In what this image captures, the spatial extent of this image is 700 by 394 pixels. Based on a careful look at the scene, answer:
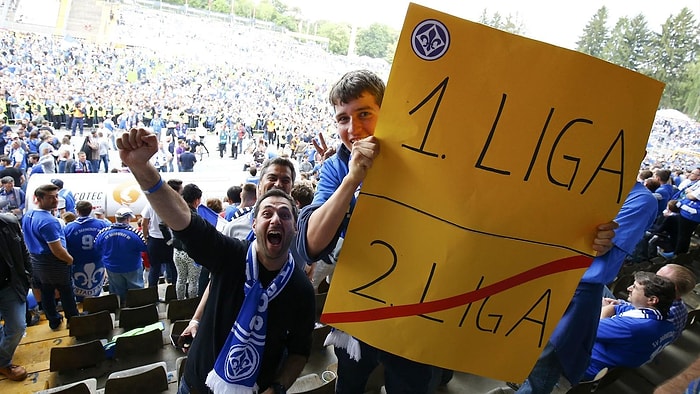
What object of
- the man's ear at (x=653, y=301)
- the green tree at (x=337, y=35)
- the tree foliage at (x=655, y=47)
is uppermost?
the tree foliage at (x=655, y=47)

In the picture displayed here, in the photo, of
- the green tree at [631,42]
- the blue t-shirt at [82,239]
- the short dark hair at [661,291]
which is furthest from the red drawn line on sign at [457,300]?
the green tree at [631,42]

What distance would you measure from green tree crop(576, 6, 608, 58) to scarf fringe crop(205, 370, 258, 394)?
1107 inches

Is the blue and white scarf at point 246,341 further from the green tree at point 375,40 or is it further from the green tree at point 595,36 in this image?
the green tree at point 375,40

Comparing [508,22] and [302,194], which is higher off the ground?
[508,22]

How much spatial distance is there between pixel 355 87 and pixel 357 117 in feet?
0.28

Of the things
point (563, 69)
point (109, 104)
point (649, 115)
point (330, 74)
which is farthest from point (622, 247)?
point (330, 74)

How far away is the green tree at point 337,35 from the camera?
41094 millimetres

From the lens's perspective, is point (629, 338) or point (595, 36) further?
point (595, 36)

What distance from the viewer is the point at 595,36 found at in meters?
24.0

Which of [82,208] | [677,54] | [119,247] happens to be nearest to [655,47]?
[677,54]

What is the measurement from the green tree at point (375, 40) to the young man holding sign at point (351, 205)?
37.7 meters

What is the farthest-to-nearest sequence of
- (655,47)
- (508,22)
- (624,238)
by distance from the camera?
1. (508,22)
2. (655,47)
3. (624,238)

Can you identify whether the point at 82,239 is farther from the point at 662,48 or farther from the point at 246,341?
the point at 662,48

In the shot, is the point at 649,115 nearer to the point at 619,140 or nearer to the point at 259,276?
the point at 619,140
